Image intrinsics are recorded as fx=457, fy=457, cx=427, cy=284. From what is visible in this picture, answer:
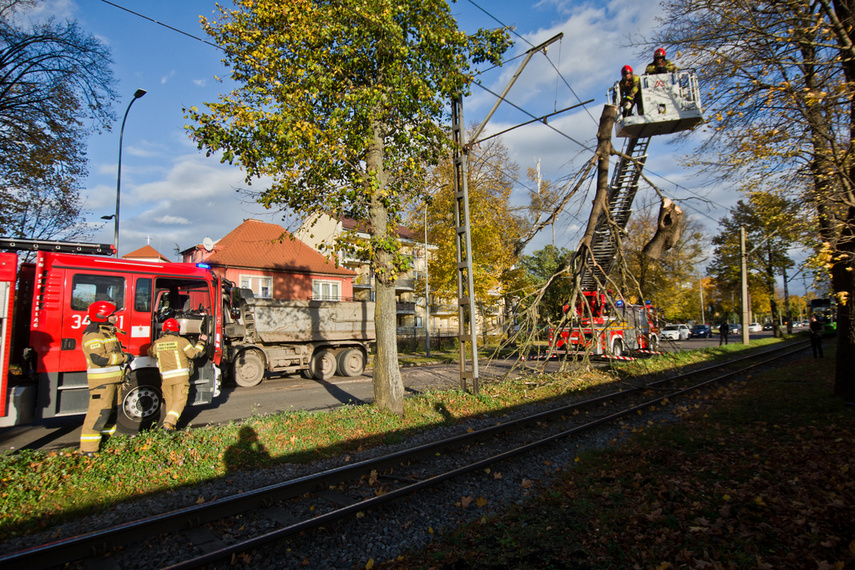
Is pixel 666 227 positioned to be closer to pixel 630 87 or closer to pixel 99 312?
pixel 630 87

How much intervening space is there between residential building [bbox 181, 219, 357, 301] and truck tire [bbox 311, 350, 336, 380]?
1647 centimetres

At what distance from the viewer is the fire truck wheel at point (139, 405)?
733cm

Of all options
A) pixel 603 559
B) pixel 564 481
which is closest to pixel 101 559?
pixel 603 559

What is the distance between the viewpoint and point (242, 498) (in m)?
4.78

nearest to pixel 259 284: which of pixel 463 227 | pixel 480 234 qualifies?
pixel 480 234

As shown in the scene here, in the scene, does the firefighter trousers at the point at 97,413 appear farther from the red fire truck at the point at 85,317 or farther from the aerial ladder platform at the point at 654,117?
the aerial ladder platform at the point at 654,117

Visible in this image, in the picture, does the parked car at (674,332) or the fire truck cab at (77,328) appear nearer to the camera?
the fire truck cab at (77,328)

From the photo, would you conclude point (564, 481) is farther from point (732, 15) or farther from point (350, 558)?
point (732, 15)

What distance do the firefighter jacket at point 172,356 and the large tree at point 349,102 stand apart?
2.78m

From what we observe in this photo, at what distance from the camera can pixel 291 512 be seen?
15.7 feet

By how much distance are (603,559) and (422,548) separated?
5.00 feet

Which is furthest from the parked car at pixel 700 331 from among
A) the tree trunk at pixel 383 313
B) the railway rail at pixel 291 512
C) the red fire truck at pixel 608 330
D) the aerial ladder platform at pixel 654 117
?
the tree trunk at pixel 383 313

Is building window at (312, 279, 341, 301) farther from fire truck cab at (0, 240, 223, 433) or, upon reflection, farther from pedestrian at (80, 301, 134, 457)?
pedestrian at (80, 301, 134, 457)

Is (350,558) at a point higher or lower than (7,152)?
lower
